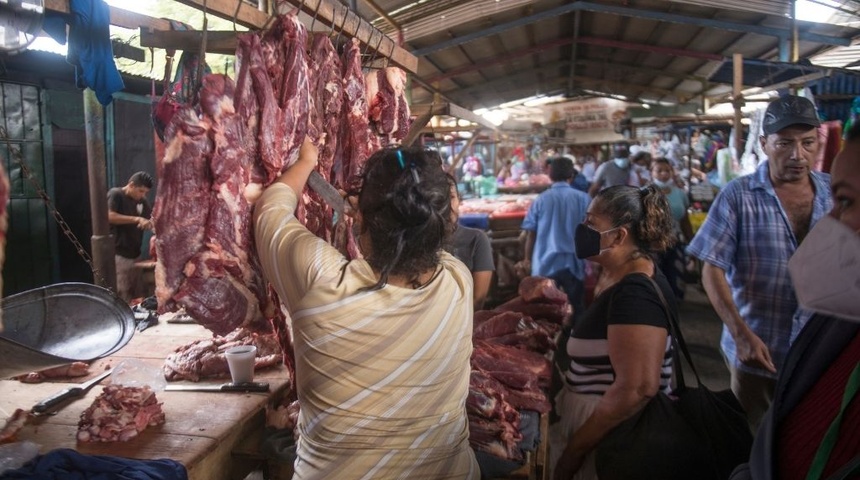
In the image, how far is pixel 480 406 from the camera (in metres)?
2.68

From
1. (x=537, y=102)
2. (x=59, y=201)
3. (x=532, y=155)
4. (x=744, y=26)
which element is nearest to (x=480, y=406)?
(x=59, y=201)

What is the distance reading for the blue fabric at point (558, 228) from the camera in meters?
6.28

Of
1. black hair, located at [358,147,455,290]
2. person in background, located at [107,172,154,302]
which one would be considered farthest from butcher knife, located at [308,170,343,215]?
person in background, located at [107,172,154,302]

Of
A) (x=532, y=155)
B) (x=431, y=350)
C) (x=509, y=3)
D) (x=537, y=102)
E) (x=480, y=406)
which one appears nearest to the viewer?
(x=431, y=350)

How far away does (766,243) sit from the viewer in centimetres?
327

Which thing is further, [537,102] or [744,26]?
[537,102]

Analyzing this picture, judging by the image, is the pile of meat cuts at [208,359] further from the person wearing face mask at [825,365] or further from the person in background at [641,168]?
the person in background at [641,168]

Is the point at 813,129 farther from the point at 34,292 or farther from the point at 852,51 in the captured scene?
the point at 852,51

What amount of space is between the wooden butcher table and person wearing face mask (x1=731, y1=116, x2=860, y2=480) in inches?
74.6

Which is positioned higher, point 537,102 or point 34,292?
point 537,102

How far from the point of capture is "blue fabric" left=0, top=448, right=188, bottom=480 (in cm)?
180

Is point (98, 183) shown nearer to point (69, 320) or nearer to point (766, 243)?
point (69, 320)

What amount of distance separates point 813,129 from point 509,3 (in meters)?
6.83

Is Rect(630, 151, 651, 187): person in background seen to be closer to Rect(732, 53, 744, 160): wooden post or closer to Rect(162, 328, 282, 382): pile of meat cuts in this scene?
Rect(732, 53, 744, 160): wooden post
